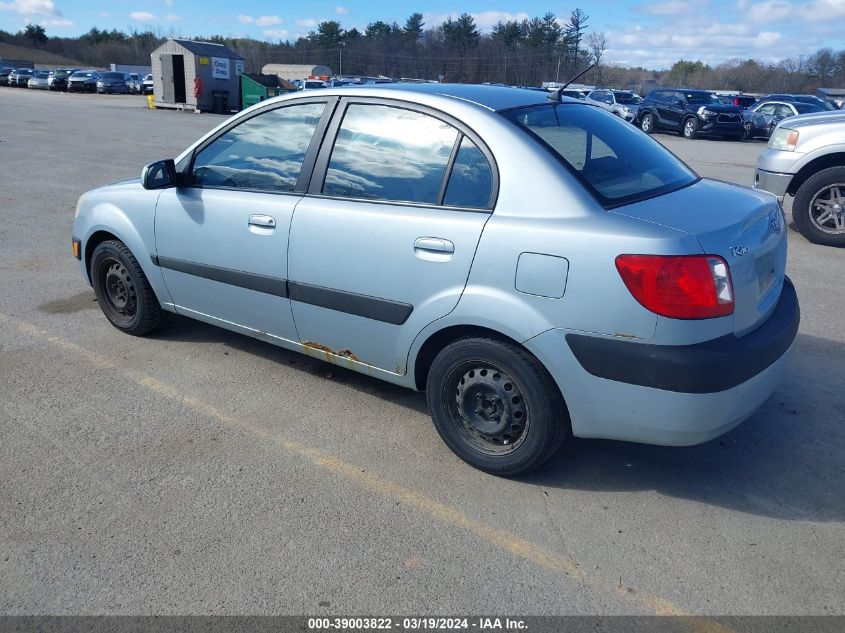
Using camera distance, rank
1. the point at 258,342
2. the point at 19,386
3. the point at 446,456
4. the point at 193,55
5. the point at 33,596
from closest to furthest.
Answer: the point at 33,596, the point at 446,456, the point at 19,386, the point at 258,342, the point at 193,55

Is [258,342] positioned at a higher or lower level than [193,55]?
lower

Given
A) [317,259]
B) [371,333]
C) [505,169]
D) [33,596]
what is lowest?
[33,596]

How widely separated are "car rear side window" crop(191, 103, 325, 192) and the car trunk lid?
6.02 ft

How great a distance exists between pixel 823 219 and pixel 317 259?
6.72 metres

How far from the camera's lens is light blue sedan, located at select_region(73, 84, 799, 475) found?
9.34 ft

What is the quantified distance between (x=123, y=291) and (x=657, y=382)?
3729mm

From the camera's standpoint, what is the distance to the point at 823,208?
8008 mm

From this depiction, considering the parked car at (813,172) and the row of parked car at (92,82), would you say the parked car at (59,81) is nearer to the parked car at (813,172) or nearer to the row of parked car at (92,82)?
the row of parked car at (92,82)

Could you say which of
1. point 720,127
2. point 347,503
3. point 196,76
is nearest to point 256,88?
point 196,76

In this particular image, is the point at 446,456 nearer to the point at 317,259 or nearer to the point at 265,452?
the point at 265,452

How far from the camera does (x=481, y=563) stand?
2779mm

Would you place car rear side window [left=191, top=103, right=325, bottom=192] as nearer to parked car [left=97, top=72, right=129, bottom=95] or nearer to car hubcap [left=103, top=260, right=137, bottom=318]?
car hubcap [left=103, top=260, right=137, bottom=318]

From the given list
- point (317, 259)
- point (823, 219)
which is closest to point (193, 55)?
point (823, 219)

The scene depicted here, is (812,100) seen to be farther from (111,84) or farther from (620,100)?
(111,84)
